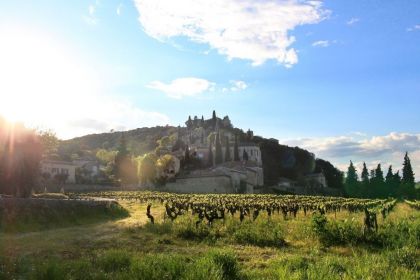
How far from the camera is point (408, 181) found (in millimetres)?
122062

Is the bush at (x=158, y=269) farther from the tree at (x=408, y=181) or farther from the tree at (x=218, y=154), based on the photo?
the tree at (x=218, y=154)

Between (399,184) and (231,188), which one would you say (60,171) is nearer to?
(231,188)

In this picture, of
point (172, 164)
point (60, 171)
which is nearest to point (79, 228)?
point (60, 171)

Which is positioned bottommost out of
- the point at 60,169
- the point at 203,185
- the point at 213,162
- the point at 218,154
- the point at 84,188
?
the point at 84,188

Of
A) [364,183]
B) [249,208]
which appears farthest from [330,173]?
[249,208]

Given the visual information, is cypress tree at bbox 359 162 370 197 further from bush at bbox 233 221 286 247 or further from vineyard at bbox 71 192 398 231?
bush at bbox 233 221 286 247

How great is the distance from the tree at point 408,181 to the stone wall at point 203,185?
44707 millimetres

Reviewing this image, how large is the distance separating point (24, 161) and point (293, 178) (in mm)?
106278

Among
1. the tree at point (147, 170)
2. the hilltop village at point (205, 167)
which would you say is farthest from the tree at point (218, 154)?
the tree at point (147, 170)

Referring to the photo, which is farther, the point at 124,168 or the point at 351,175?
the point at 351,175

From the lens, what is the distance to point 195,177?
95562 mm

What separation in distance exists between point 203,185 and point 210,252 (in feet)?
266

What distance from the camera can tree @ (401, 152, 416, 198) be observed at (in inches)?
4471

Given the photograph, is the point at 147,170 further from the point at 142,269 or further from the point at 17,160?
the point at 142,269
